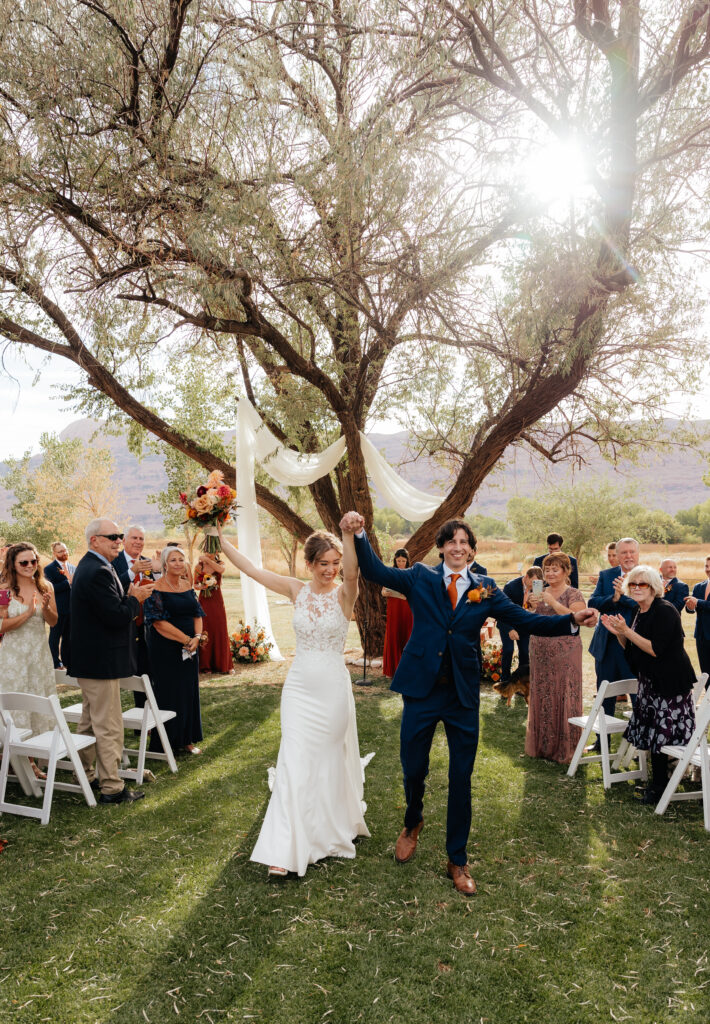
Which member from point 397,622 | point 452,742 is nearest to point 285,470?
point 397,622

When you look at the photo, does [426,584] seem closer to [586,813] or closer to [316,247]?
[586,813]

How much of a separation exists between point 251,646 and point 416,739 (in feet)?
25.4

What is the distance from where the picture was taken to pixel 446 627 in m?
4.11

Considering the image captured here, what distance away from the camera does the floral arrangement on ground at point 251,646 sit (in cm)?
1162

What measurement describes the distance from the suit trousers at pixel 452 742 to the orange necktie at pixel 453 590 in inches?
18.8

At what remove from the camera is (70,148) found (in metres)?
6.77


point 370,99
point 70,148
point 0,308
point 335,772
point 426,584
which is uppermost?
point 370,99

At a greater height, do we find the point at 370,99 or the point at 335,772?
the point at 370,99

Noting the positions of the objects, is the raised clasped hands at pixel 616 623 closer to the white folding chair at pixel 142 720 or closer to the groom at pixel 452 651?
the groom at pixel 452 651

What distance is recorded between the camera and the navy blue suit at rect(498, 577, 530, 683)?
866 centimetres

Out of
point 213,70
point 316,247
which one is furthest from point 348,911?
point 213,70

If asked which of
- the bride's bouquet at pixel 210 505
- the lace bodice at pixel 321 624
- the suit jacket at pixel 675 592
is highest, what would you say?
the bride's bouquet at pixel 210 505

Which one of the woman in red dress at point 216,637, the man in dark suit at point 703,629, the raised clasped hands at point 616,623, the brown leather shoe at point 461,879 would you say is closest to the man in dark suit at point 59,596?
the woman in red dress at point 216,637

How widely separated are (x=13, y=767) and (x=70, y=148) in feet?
18.5
